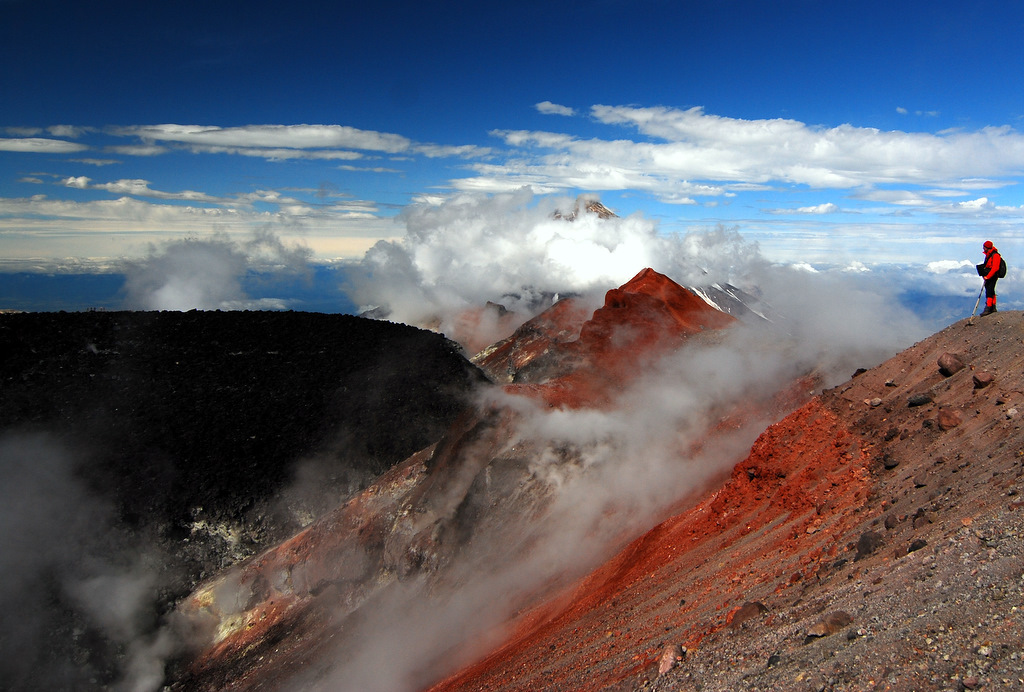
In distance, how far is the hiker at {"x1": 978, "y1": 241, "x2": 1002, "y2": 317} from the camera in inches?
600

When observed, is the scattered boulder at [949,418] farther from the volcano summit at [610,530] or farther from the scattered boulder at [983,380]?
the scattered boulder at [983,380]

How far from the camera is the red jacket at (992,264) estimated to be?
50.0 feet

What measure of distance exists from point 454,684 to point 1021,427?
516 inches

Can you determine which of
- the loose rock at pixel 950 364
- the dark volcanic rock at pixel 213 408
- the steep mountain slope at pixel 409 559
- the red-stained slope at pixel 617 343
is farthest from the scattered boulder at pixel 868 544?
the dark volcanic rock at pixel 213 408

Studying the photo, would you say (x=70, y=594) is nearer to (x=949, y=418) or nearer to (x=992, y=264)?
(x=949, y=418)

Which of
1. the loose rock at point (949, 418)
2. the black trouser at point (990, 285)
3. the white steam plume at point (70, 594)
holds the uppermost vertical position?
the black trouser at point (990, 285)

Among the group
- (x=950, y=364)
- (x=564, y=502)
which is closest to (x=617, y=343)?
(x=564, y=502)

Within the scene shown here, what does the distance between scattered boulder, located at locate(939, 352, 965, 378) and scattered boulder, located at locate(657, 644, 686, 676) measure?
9922 millimetres

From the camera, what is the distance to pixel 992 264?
15.3 metres

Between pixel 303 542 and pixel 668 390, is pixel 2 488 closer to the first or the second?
pixel 303 542

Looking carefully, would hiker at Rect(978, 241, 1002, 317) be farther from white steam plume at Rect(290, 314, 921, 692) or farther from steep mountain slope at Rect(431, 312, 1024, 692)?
white steam plume at Rect(290, 314, 921, 692)

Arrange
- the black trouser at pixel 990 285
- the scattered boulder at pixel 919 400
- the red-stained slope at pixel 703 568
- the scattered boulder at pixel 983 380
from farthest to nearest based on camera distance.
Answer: the black trouser at pixel 990 285
the scattered boulder at pixel 919 400
the scattered boulder at pixel 983 380
the red-stained slope at pixel 703 568

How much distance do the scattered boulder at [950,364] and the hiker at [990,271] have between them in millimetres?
2969

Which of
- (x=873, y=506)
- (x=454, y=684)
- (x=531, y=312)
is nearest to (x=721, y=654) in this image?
(x=873, y=506)
